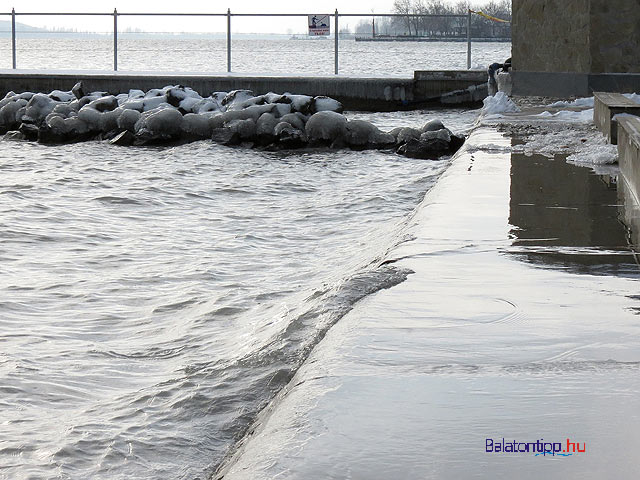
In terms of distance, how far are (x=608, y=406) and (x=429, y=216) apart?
2.86m

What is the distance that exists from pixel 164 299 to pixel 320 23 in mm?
19857

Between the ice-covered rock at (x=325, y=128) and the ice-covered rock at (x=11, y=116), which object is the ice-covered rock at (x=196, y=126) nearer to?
the ice-covered rock at (x=325, y=128)

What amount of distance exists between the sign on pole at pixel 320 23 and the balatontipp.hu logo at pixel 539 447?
74.4 feet

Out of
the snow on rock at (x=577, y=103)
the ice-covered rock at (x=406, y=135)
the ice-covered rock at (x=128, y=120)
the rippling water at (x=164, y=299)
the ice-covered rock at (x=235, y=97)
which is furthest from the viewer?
the ice-covered rock at (x=235, y=97)

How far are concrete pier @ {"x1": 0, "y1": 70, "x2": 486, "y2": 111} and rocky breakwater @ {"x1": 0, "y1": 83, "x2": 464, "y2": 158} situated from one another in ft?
9.16

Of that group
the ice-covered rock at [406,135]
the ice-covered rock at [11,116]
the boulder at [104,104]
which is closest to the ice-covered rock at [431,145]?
the ice-covered rock at [406,135]

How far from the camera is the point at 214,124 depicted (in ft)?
51.6

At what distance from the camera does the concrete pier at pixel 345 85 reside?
20.7 metres

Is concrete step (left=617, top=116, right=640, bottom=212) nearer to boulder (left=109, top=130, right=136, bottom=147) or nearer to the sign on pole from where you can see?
boulder (left=109, top=130, right=136, bottom=147)

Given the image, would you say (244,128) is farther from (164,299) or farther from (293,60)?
(293,60)

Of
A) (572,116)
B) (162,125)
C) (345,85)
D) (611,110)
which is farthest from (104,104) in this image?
(611,110)

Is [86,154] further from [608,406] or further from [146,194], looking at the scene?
[608,406]

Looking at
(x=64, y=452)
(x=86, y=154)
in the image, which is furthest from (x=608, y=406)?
(x=86, y=154)

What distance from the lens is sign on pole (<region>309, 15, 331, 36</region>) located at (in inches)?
958
